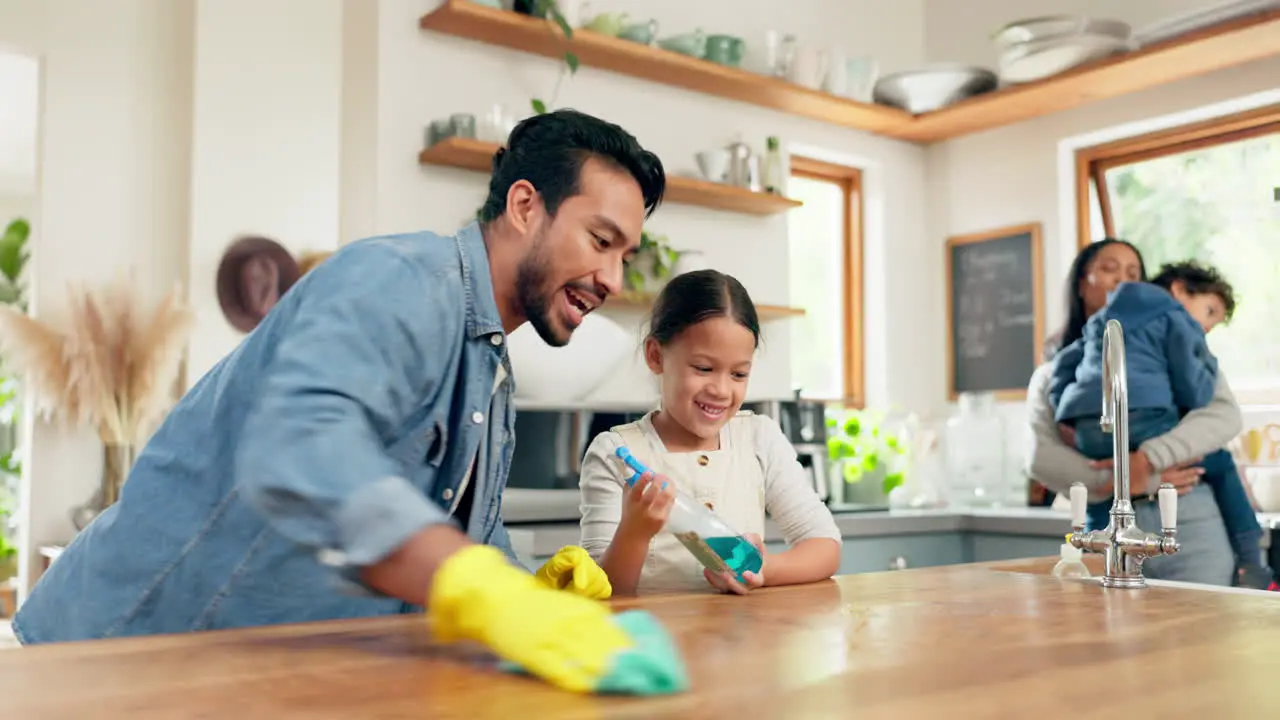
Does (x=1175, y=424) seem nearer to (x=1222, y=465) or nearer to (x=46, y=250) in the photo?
(x=1222, y=465)

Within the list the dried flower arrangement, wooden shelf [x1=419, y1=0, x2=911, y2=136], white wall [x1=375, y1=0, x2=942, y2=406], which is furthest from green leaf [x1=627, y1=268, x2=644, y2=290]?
the dried flower arrangement

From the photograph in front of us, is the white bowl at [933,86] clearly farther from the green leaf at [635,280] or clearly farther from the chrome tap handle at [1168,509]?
the chrome tap handle at [1168,509]

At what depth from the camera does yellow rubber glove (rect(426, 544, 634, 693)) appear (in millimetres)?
740

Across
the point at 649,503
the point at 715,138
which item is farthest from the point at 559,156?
the point at 715,138

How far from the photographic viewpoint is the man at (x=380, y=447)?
2.75 ft

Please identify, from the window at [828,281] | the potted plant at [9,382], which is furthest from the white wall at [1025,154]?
the potted plant at [9,382]

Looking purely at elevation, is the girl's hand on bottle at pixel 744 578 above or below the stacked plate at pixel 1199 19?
below

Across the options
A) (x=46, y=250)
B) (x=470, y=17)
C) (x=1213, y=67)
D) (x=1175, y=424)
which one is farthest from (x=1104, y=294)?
(x=46, y=250)

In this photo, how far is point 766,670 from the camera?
0.84m

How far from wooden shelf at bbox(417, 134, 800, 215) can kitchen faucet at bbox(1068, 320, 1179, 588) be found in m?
1.76

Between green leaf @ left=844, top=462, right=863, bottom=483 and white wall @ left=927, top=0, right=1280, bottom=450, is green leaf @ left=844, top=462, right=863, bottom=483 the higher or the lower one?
the lower one

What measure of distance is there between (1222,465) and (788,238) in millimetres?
1779

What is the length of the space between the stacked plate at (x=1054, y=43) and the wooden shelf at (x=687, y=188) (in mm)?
811

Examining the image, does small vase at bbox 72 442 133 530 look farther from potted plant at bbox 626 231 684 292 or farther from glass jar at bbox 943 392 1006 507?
glass jar at bbox 943 392 1006 507
